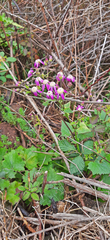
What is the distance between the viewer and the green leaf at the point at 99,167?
1.20 meters

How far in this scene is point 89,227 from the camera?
1133 millimetres

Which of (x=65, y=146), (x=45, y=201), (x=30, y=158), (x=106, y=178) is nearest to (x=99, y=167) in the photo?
(x=106, y=178)

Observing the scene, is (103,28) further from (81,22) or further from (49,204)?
(49,204)

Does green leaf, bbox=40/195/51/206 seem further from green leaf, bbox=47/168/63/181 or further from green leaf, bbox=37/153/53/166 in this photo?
green leaf, bbox=37/153/53/166

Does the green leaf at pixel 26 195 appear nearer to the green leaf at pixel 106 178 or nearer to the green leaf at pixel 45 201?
the green leaf at pixel 45 201

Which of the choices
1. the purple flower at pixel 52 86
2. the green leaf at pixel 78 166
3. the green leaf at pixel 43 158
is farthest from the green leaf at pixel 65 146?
the purple flower at pixel 52 86

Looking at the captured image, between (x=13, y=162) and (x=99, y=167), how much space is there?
69 cm

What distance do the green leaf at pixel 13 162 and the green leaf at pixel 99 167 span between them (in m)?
0.56

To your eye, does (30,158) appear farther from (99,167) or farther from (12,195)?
(99,167)

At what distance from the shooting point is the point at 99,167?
1229 mm

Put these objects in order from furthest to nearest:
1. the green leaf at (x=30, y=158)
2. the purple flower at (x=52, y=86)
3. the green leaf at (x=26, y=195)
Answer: the green leaf at (x=30, y=158), the purple flower at (x=52, y=86), the green leaf at (x=26, y=195)

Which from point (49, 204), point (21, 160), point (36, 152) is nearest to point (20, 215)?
point (49, 204)

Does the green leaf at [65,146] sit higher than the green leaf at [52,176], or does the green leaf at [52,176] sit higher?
the green leaf at [65,146]

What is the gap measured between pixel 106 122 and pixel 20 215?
1.00 meters
